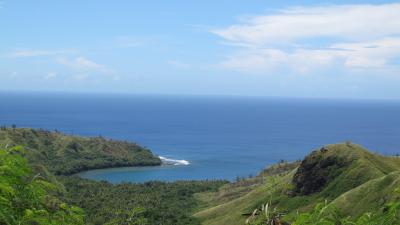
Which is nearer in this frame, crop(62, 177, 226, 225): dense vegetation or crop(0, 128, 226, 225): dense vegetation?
crop(0, 128, 226, 225): dense vegetation

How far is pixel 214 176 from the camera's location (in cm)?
17938

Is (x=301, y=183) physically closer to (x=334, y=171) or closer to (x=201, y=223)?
(x=334, y=171)

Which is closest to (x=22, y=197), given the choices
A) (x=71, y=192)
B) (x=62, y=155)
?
(x=71, y=192)

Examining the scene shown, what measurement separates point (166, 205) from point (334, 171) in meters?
40.6

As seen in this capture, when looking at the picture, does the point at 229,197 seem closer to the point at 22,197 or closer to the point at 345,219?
the point at 345,219

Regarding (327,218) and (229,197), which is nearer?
(327,218)

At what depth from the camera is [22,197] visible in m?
12.3

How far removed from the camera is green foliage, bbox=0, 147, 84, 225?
11.3 meters

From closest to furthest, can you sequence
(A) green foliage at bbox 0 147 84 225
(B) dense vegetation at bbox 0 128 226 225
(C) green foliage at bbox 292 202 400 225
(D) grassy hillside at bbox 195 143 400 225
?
(A) green foliage at bbox 0 147 84 225, (B) dense vegetation at bbox 0 128 226 225, (C) green foliage at bbox 292 202 400 225, (D) grassy hillside at bbox 195 143 400 225

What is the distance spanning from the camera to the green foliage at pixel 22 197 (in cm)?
1125

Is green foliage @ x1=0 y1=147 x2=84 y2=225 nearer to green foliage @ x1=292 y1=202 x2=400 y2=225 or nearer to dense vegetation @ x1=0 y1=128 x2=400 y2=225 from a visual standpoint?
dense vegetation @ x1=0 y1=128 x2=400 y2=225

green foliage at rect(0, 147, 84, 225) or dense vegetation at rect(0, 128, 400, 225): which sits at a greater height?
green foliage at rect(0, 147, 84, 225)

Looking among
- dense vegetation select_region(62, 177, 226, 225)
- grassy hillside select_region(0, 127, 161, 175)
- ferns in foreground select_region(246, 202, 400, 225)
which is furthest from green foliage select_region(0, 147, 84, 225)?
grassy hillside select_region(0, 127, 161, 175)

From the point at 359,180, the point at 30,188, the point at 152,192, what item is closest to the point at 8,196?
the point at 30,188
